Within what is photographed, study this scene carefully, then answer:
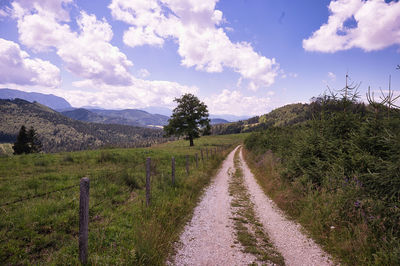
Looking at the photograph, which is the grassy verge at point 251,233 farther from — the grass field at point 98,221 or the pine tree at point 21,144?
the pine tree at point 21,144

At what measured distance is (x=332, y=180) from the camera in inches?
278

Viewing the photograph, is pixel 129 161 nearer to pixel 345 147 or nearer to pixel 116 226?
pixel 116 226

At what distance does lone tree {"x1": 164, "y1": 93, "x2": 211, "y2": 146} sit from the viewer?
3962cm

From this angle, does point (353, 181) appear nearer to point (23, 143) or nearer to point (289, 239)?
point (289, 239)

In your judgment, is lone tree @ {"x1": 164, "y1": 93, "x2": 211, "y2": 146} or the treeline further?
lone tree @ {"x1": 164, "y1": 93, "x2": 211, "y2": 146}

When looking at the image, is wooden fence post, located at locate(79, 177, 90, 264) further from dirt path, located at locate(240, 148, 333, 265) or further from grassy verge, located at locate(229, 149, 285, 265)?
dirt path, located at locate(240, 148, 333, 265)

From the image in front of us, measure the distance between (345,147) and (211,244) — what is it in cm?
658

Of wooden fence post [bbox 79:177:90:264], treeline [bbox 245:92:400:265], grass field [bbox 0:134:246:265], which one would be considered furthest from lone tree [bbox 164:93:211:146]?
wooden fence post [bbox 79:177:90:264]

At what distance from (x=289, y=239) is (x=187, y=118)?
3477 cm

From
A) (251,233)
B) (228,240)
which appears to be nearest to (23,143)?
(228,240)

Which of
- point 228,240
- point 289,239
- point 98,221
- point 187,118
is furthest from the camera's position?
point 187,118

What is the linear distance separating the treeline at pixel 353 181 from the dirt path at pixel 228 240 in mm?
637

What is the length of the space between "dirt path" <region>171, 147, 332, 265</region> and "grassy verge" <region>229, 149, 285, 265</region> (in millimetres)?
170

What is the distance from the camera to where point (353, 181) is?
576 cm
